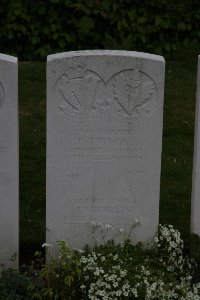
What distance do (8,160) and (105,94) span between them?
87 centimetres

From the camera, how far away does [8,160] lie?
573 cm

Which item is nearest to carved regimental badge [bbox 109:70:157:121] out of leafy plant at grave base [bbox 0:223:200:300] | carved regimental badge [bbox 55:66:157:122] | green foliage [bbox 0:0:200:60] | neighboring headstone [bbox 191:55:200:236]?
carved regimental badge [bbox 55:66:157:122]

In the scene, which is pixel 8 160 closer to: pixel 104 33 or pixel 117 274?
pixel 117 274

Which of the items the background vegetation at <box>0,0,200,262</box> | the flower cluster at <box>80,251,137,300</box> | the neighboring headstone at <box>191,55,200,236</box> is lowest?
the flower cluster at <box>80,251,137,300</box>

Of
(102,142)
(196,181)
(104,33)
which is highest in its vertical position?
(104,33)

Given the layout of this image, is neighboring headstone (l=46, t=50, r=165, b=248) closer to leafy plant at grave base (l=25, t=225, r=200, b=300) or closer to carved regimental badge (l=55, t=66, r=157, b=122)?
carved regimental badge (l=55, t=66, r=157, b=122)

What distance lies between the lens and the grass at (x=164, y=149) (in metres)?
6.92

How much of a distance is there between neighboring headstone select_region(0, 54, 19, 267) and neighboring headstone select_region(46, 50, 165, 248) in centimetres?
25

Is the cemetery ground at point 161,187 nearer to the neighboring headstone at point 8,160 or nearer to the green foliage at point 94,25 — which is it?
the neighboring headstone at point 8,160

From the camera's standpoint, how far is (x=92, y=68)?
5637mm

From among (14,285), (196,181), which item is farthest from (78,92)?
(14,285)

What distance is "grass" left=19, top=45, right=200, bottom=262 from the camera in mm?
6918

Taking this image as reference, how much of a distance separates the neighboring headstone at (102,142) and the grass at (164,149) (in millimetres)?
717

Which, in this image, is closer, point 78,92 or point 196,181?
point 78,92
